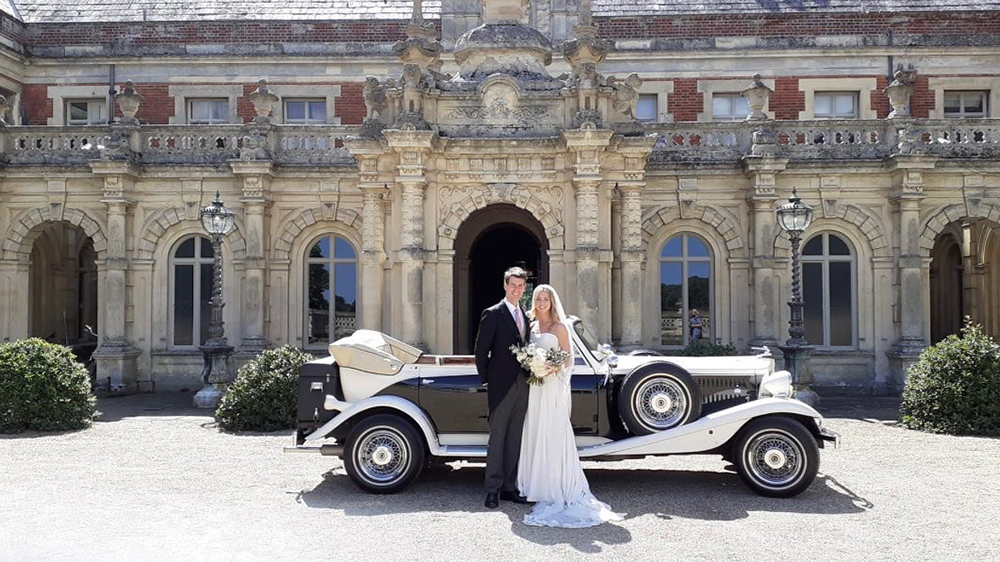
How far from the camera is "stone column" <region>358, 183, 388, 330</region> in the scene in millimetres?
13289

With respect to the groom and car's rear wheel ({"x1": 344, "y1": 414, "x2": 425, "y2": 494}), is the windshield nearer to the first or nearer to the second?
the groom

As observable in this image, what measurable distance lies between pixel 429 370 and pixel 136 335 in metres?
11.5

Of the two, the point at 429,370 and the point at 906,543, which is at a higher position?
the point at 429,370

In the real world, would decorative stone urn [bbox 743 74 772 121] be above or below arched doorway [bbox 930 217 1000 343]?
above

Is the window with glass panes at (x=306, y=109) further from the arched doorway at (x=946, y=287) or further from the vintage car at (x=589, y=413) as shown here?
the arched doorway at (x=946, y=287)

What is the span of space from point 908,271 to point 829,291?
5.08ft

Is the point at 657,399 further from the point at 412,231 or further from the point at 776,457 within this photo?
the point at 412,231

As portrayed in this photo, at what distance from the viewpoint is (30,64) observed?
21.0 m

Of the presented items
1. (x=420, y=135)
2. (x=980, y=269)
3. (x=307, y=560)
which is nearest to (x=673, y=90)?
(x=980, y=269)

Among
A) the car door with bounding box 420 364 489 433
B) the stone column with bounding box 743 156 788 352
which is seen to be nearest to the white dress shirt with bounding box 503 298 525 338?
the car door with bounding box 420 364 489 433

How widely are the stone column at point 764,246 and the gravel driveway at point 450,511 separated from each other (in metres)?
5.43

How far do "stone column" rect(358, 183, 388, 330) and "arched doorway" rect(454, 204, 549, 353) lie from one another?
148 centimetres

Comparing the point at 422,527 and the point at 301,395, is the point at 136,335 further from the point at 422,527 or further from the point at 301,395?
the point at 422,527

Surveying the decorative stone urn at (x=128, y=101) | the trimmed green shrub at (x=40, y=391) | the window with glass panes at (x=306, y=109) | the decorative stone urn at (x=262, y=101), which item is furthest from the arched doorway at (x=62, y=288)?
the trimmed green shrub at (x=40, y=391)
